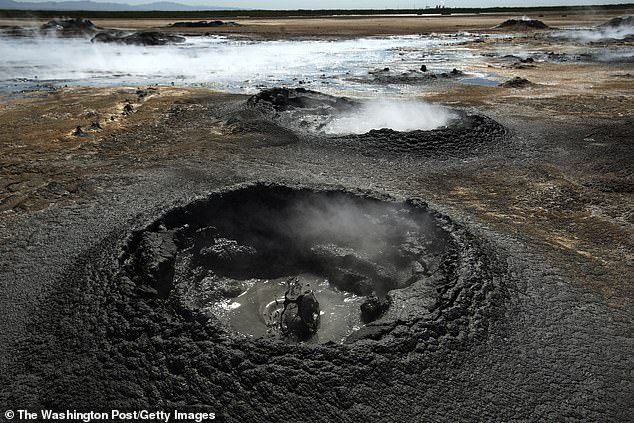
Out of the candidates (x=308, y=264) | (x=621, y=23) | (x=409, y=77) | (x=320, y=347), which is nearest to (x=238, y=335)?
(x=320, y=347)

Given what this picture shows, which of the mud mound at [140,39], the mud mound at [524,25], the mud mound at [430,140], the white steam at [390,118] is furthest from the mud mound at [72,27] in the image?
the mud mound at [524,25]

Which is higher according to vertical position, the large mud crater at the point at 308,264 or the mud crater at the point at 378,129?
the mud crater at the point at 378,129

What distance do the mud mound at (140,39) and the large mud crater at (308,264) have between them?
3124 cm

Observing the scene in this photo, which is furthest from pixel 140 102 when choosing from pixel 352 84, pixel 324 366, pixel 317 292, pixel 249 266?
pixel 324 366

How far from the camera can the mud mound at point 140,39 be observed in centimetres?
3259

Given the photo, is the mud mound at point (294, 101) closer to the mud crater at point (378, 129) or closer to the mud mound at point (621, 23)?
the mud crater at point (378, 129)

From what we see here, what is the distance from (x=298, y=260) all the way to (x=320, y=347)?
208 cm

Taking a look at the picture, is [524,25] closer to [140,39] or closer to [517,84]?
[517,84]

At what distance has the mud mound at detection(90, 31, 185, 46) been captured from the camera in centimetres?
3259

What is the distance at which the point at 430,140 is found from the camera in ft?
30.1

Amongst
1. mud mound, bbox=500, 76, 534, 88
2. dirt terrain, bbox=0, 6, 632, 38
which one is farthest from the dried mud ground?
dirt terrain, bbox=0, 6, 632, 38

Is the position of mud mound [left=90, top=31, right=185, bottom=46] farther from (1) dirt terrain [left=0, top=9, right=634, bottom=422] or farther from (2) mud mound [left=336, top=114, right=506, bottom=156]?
(2) mud mound [left=336, top=114, right=506, bottom=156]

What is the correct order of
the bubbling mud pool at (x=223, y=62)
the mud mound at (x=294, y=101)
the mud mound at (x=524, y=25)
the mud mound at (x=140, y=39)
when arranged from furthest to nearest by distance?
the mud mound at (x=524, y=25), the mud mound at (x=140, y=39), the bubbling mud pool at (x=223, y=62), the mud mound at (x=294, y=101)

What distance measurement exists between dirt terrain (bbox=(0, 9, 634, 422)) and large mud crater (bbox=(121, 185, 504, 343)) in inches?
1.8
